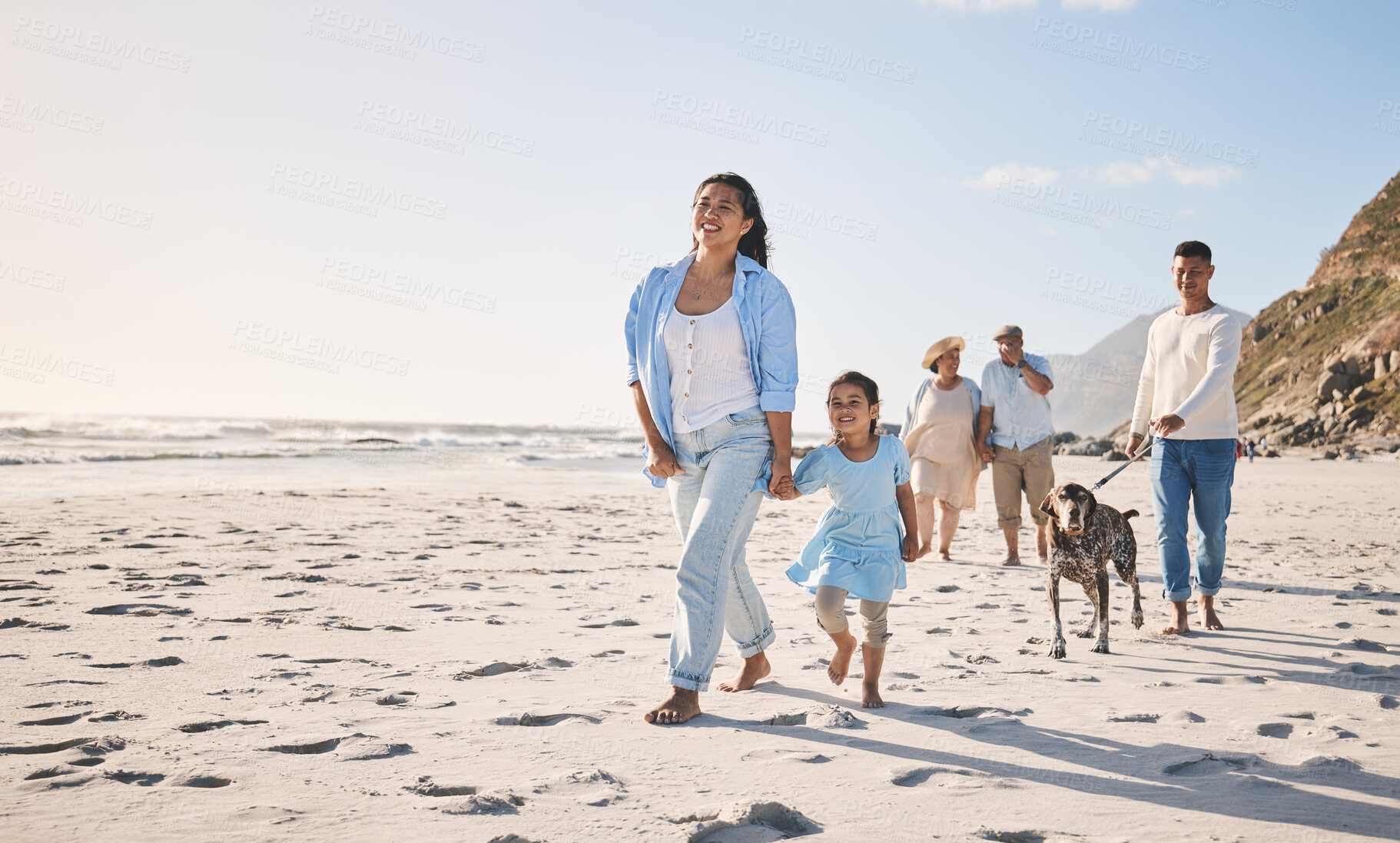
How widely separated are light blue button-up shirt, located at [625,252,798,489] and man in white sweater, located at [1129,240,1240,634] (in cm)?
250

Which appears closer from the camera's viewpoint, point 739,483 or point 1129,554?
point 739,483

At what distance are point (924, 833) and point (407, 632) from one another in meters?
3.20

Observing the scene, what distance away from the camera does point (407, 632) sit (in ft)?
14.9

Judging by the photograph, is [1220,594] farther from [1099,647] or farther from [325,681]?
[325,681]

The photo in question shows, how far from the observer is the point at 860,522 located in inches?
135

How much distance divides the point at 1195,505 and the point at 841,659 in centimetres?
275

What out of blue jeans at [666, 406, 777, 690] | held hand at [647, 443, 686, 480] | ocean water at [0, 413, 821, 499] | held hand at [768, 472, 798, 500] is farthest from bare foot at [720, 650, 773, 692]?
ocean water at [0, 413, 821, 499]

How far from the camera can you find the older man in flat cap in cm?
734

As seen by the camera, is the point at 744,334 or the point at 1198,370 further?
the point at 1198,370

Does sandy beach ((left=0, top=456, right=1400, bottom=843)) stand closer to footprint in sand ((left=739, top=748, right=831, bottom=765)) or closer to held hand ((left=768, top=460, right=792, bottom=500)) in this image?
footprint in sand ((left=739, top=748, right=831, bottom=765))

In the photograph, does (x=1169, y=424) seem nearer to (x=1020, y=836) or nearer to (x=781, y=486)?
(x=781, y=486)

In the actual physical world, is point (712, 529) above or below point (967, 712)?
above

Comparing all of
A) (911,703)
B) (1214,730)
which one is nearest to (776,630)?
(911,703)

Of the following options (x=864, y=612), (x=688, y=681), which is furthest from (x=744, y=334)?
(x=688, y=681)
